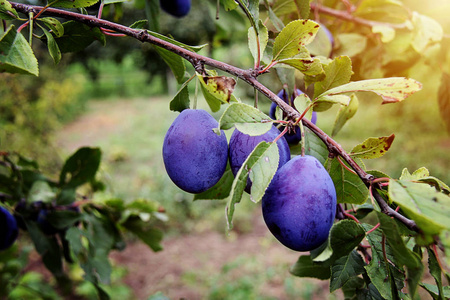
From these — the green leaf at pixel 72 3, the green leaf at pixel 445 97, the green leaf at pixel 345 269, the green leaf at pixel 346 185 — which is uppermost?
the green leaf at pixel 72 3

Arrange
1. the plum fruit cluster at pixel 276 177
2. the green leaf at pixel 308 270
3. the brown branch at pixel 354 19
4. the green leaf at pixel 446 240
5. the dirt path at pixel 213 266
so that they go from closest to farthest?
the green leaf at pixel 446 240 < the plum fruit cluster at pixel 276 177 < the green leaf at pixel 308 270 < the brown branch at pixel 354 19 < the dirt path at pixel 213 266

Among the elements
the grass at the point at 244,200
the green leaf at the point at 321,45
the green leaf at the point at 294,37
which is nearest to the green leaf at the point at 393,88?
the green leaf at the point at 294,37

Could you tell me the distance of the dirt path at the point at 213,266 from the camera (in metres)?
2.90

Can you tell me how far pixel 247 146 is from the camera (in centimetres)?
49

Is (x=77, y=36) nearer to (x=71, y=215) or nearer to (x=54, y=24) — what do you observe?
(x=54, y=24)

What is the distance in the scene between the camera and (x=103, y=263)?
96cm

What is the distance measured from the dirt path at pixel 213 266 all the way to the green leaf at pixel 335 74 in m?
2.51

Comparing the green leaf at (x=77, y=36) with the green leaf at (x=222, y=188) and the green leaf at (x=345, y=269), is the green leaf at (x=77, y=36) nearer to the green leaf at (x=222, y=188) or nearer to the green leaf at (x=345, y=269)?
the green leaf at (x=222, y=188)

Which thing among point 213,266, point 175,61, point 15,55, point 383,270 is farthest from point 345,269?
point 213,266

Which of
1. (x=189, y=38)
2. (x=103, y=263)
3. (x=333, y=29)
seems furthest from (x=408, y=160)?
(x=189, y=38)

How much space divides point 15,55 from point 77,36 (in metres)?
0.17

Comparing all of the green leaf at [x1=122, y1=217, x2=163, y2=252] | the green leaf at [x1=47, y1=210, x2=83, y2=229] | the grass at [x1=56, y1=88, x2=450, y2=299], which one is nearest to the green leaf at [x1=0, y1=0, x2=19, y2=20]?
the green leaf at [x1=47, y1=210, x2=83, y2=229]

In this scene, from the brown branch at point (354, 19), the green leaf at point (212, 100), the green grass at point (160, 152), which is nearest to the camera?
the green leaf at point (212, 100)

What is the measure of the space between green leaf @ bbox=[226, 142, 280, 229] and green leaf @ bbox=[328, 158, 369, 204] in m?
0.11
